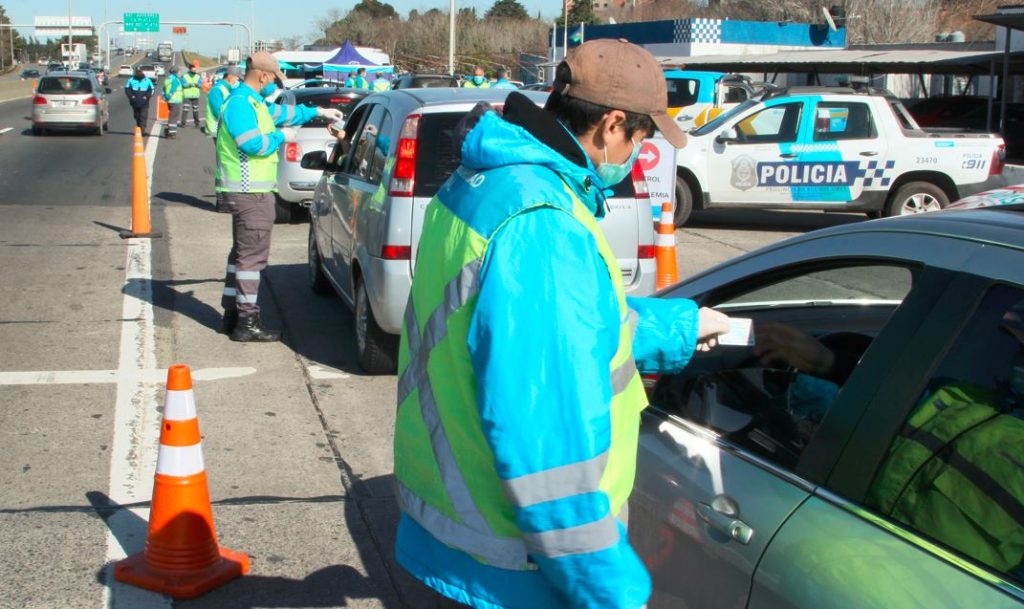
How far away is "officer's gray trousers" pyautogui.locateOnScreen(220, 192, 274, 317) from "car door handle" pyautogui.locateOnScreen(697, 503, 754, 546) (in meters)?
5.61

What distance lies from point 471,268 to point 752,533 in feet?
3.01

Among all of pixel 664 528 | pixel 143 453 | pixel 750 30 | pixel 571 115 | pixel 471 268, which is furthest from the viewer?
pixel 750 30

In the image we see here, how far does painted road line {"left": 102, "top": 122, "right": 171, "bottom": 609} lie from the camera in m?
4.11

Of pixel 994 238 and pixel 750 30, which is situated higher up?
pixel 750 30

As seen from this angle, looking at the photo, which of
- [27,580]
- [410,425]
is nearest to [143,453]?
[27,580]

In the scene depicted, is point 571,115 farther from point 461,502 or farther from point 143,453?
point 143,453

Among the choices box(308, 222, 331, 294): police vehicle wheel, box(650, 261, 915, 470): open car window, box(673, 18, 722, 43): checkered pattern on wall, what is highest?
box(673, 18, 722, 43): checkered pattern on wall

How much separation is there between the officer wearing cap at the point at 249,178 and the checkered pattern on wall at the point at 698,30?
1239 inches

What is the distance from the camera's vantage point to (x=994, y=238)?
7.35ft

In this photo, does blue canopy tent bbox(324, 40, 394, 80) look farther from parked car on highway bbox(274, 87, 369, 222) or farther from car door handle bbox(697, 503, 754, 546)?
car door handle bbox(697, 503, 754, 546)

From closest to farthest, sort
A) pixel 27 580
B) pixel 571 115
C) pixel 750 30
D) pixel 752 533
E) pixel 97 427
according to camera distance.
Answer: pixel 571 115 → pixel 752 533 → pixel 27 580 → pixel 97 427 → pixel 750 30

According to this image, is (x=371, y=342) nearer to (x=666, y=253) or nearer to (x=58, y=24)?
(x=666, y=253)

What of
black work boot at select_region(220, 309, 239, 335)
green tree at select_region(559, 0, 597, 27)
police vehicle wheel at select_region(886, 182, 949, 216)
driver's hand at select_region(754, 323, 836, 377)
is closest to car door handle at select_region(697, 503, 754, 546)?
driver's hand at select_region(754, 323, 836, 377)

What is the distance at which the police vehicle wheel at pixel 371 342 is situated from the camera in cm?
683
